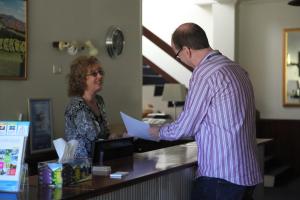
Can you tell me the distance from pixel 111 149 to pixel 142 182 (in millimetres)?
695

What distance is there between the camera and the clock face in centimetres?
579

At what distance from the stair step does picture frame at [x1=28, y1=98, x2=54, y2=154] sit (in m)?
4.06

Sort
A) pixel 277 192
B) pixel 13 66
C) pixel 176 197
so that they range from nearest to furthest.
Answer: pixel 176 197 → pixel 13 66 → pixel 277 192

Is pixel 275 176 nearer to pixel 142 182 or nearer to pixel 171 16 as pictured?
pixel 171 16

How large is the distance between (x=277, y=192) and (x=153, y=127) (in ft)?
15.8

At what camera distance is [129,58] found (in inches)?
249

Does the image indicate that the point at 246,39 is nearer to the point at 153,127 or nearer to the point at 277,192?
the point at 277,192

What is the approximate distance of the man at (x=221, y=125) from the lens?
8.74 feet

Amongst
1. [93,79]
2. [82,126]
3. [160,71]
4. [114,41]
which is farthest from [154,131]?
[160,71]

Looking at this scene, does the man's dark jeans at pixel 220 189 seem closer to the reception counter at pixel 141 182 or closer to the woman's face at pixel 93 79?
the reception counter at pixel 141 182

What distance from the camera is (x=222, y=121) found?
2.66m

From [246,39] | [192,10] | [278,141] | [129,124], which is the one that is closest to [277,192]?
[278,141]

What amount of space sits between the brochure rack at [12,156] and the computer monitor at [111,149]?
2.96 feet

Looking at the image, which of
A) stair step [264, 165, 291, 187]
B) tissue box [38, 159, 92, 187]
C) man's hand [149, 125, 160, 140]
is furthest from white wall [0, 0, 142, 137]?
stair step [264, 165, 291, 187]
